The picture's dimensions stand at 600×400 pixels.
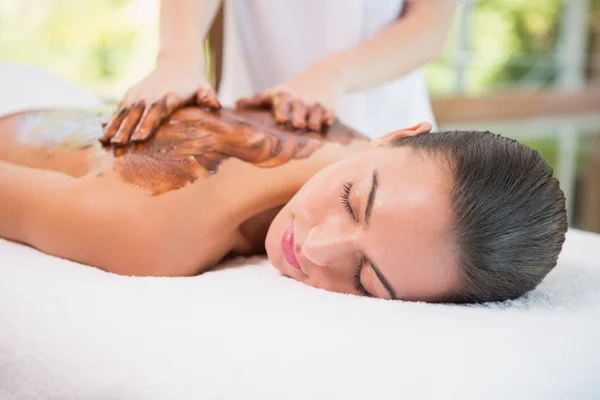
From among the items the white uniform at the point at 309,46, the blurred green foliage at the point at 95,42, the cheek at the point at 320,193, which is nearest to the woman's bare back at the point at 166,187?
the cheek at the point at 320,193

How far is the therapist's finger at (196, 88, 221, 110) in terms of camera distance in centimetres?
121

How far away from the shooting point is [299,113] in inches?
50.1

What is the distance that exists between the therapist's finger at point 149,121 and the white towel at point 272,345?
309 millimetres

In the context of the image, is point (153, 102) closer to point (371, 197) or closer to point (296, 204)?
point (296, 204)

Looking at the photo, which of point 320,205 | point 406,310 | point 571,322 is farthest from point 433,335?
point 320,205

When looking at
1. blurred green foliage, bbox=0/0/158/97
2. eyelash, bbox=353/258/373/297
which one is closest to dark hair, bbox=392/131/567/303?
eyelash, bbox=353/258/373/297

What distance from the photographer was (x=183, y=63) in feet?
4.44

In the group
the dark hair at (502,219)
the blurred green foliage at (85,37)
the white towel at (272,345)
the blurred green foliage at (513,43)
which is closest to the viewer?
the white towel at (272,345)

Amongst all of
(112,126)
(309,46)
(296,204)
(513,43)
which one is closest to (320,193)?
(296,204)

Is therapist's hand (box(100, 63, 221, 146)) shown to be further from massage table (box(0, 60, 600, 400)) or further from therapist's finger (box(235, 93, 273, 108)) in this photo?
massage table (box(0, 60, 600, 400))

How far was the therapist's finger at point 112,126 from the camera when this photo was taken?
3.71ft

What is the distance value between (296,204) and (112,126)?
37cm

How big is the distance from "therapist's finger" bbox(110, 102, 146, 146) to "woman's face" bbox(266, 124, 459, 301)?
327 millimetres

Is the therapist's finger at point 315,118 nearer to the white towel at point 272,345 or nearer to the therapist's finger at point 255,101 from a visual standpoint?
the therapist's finger at point 255,101
